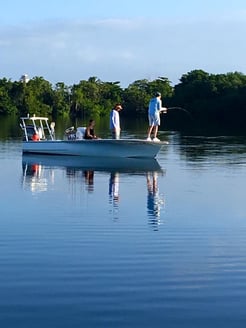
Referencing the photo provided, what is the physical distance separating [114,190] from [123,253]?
22.3 feet

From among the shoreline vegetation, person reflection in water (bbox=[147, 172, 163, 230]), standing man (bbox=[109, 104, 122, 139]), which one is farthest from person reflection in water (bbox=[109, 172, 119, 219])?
the shoreline vegetation

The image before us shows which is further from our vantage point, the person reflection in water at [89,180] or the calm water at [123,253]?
the person reflection in water at [89,180]

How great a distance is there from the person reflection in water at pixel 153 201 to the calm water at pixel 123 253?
0.08ft

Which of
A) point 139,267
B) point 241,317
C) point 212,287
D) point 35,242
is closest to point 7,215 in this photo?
point 35,242

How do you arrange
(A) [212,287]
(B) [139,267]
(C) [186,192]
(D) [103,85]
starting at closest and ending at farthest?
1. (A) [212,287]
2. (B) [139,267]
3. (C) [186,192]
4. (D) [103,85]

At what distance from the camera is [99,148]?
25578mm

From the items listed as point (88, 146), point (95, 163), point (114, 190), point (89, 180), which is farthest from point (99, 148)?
point (114, 190)

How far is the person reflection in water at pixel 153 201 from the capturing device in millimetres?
12094

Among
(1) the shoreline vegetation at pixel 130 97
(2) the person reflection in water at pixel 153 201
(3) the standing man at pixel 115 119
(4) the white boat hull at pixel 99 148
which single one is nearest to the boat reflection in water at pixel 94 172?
(2) the person reflection in water at pixel 153 201

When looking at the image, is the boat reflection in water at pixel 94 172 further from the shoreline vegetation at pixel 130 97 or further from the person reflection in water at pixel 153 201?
the shoreline vegetation at pixel 130 97

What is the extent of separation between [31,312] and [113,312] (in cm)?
81

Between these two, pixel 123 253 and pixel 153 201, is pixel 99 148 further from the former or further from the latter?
pixel 123 253

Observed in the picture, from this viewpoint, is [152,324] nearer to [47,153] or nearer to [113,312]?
[113,312]

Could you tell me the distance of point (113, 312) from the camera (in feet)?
23.2
